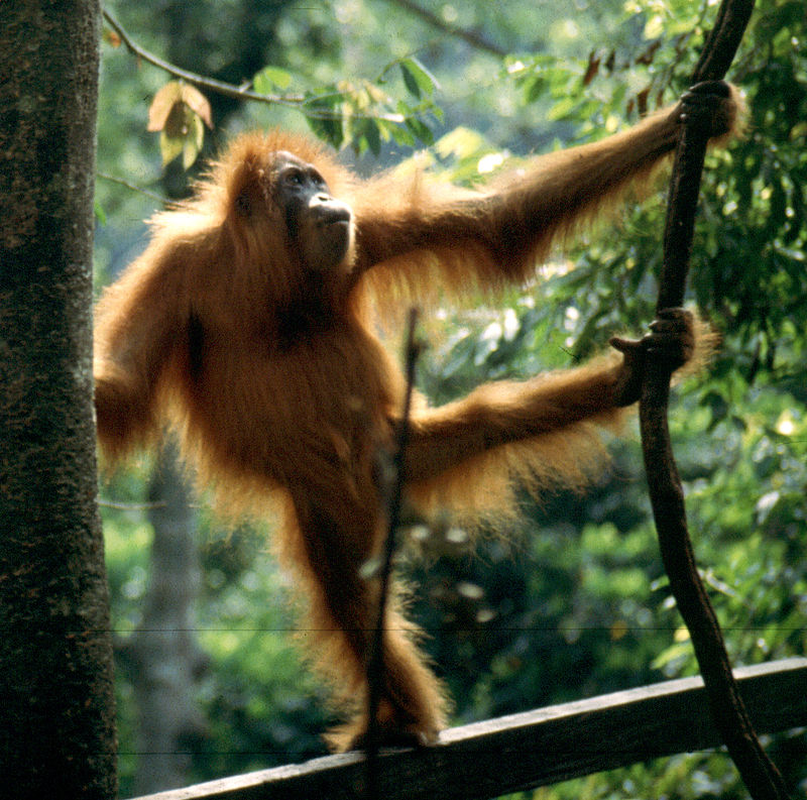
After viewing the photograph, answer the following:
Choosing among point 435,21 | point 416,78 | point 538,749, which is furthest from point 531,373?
point 435,21

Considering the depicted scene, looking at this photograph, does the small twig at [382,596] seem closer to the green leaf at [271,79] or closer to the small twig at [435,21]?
the green leaf at [271,79]

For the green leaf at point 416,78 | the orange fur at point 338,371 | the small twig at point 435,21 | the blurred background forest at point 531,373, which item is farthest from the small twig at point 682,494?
the small twig at point 435,21

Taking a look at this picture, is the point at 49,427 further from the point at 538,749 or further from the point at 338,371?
the point at 538,749

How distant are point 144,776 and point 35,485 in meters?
6.51

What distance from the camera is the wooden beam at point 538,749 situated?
187 cm

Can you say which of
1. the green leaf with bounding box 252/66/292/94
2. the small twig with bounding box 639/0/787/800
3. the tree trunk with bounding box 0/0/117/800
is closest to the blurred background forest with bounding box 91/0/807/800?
the green leaf with bounding box 252/66/292/94

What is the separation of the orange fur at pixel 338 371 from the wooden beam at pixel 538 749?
6.3 inches

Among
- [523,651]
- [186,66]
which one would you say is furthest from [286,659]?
[186,66]

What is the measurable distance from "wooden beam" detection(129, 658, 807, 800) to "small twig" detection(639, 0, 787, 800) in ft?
2.02

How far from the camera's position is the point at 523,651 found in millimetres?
5234

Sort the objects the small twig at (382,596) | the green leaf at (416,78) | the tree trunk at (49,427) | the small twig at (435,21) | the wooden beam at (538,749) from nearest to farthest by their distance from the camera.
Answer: the small twig at (382,596) → the tree trunk at (49,427) → the wooden beam at (538,749) → the green leaf at (416,78) → the small twig at (435,21)

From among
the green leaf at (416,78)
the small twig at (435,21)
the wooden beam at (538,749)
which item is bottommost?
the wooden beam at (538,749)

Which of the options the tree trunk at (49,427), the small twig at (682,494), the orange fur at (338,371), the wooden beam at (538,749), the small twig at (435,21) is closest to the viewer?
the tree trunk at (49,427)

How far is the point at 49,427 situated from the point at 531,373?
2876 mm
